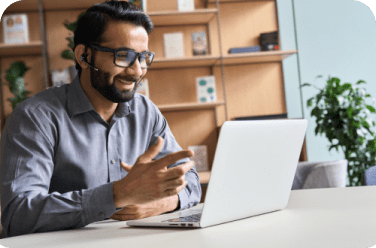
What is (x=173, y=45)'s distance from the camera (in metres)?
3.41

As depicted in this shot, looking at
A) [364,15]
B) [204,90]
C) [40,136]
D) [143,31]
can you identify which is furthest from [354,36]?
[40,136]

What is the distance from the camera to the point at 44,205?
95cm

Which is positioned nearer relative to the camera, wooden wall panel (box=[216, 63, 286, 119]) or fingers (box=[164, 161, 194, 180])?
fingers (box=[164, 161, 194, 180])

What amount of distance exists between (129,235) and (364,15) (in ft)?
12.1

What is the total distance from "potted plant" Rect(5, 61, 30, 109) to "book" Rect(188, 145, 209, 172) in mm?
1448

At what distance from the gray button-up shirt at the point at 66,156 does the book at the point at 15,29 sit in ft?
6.77

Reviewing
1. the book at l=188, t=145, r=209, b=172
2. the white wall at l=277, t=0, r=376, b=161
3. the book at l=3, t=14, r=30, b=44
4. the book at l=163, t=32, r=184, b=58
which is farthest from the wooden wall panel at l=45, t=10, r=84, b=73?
the white wall at l=277, t=0, r=376, b=161

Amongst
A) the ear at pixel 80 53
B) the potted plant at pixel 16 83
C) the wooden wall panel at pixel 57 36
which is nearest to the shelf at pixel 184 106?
the wooden wall panel at pixel 57 36

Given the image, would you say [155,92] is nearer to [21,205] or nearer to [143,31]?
[143,31]

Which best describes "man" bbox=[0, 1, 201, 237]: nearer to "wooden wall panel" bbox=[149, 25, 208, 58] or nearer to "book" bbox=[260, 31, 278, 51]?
"wooden wall panel" bbox=[149, 25, 208, 58]

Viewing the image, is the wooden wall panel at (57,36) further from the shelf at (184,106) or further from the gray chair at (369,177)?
the gray chair at (369,177)

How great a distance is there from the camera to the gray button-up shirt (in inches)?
37.4

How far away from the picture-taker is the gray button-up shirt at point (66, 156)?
95cm

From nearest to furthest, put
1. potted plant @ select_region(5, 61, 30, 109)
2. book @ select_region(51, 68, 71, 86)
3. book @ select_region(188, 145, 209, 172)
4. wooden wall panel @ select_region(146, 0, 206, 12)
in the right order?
potted plant @ select_region(5, 61, 30, 109) → book @ select_region(51, 68, 71, 86) → book @ select_region(188, 145, 209, 172) → wooden wall panel @ select_region(146, 0, 206, 12)
